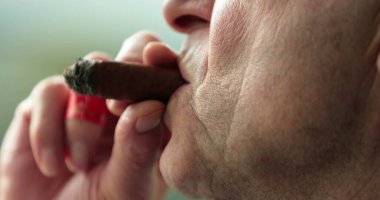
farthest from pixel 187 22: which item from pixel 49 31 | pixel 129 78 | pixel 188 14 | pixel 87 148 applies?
pixel 49 31

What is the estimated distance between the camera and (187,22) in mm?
845

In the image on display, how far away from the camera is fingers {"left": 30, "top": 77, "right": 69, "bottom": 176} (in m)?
1.06

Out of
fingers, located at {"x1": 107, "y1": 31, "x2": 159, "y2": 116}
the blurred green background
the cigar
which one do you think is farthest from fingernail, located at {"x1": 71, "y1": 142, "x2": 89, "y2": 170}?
the blurred green background

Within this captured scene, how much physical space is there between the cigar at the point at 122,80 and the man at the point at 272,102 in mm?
26

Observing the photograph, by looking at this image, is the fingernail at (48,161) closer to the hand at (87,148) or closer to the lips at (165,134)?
the hand at (87,148)

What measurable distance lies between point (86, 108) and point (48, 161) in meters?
0.17

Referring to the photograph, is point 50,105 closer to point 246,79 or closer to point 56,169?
point 56,169

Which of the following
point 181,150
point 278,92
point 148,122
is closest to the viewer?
point 278,92

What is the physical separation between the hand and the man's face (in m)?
0.19

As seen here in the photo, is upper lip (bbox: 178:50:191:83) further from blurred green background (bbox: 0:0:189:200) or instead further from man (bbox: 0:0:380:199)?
blurred green background (bbox: 0:0:189:200)

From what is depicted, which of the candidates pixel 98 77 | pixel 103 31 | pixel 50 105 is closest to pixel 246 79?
pixel 98 77

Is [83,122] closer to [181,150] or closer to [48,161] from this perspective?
[48,161]

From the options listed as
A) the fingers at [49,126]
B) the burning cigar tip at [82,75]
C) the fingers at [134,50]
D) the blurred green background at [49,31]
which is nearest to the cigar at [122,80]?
the burning cigar tip at [82,75]

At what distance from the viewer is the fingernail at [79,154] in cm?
107
